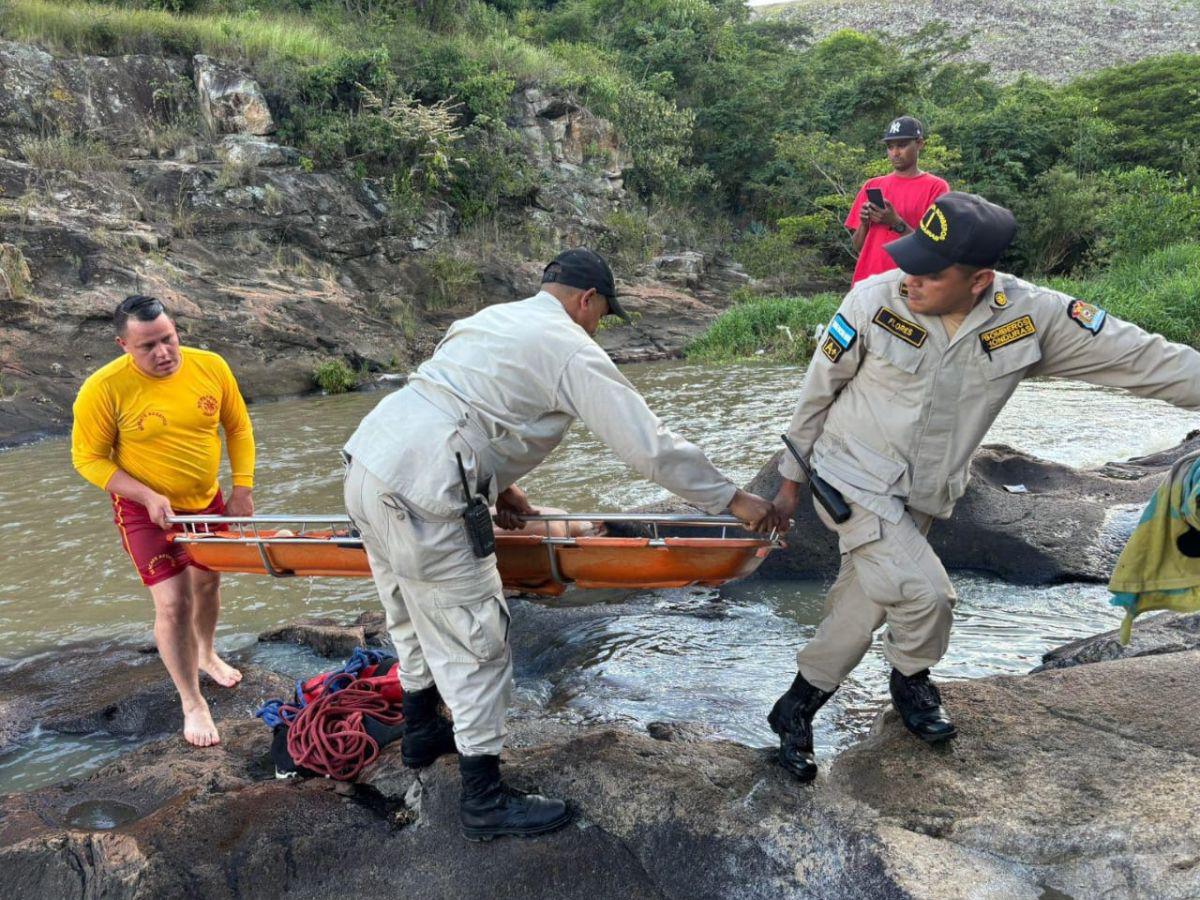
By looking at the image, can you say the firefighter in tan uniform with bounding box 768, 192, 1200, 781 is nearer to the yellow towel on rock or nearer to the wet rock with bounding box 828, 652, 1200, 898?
→ the wet rock with bounding box 828, 652, 1200, 898

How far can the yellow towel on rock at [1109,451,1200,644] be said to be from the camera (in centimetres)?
282

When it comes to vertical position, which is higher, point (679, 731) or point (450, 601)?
point (450, 601)

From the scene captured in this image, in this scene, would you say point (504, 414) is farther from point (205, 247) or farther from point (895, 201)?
point (205, 247)

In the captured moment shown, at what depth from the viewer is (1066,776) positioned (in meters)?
3.02

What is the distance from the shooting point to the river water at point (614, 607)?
4461mm

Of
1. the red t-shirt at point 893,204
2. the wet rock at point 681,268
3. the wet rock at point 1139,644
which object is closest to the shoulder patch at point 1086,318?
the wet rock at point 1139,644

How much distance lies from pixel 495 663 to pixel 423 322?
722 inches

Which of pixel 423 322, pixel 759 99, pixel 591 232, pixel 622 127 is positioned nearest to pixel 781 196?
pixel 759 99

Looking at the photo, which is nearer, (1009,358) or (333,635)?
(1009,358)

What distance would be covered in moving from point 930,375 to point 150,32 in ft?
78.0

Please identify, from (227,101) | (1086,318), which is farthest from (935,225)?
(227,101)

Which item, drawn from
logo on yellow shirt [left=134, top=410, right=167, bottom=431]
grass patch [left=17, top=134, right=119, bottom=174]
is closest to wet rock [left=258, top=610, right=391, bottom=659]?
logo on yellow shirt [left=134, top=410, right=167, bottom=431]

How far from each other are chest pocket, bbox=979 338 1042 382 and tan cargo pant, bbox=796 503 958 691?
1.78ft

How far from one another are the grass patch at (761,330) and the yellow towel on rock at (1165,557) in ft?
53.4
